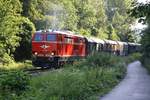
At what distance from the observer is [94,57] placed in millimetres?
31812

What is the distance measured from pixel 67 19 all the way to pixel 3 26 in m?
24.7

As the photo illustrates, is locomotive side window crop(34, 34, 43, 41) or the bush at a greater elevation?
locomotive side window crop(34, 34, 43, 41)

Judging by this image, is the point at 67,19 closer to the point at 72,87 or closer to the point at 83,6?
the point at 83,6

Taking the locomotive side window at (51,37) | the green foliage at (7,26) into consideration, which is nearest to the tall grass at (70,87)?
the green foliage at (7,26)

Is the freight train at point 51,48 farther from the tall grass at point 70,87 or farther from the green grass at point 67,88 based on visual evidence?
the green grass at point 67,88

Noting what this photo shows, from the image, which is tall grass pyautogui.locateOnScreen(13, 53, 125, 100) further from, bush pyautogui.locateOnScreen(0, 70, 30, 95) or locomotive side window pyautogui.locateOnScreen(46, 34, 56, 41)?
locomotive side window pyautogui.locateOnScreen(46, 34, 56, 41)

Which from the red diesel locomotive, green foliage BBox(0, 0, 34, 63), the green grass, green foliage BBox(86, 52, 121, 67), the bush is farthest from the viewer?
the red diesel locomotive

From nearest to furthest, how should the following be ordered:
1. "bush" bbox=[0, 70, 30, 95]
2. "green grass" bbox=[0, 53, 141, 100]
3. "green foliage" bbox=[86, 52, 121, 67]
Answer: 1. "green grass" bbox=[0, 53, 141, 100]
2. "bush" bbox=[0, 70, 30, 95]
3. "green foliage" bbox=[86, 52, 121, 67]

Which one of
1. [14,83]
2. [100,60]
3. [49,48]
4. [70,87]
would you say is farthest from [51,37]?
[70,87]

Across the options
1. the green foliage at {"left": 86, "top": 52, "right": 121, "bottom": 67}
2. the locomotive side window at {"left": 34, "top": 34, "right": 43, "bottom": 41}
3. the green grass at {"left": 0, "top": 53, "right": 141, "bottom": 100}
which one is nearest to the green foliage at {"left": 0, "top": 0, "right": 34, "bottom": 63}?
the locomotive side window at {"left": 34, "top": 34, "right": 43, "bottom": 41}

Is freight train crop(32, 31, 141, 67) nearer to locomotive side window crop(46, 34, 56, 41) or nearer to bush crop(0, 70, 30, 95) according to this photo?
locomotive side window crop(46, 34, 56, 41)

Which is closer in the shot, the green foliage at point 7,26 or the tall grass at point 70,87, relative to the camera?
the tall grass at point 70,87

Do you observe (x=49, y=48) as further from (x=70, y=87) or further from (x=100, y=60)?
(x=70, y=87)

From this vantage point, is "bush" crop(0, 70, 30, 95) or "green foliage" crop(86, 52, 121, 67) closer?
"bush" crop(0, 70, 30, 95)
